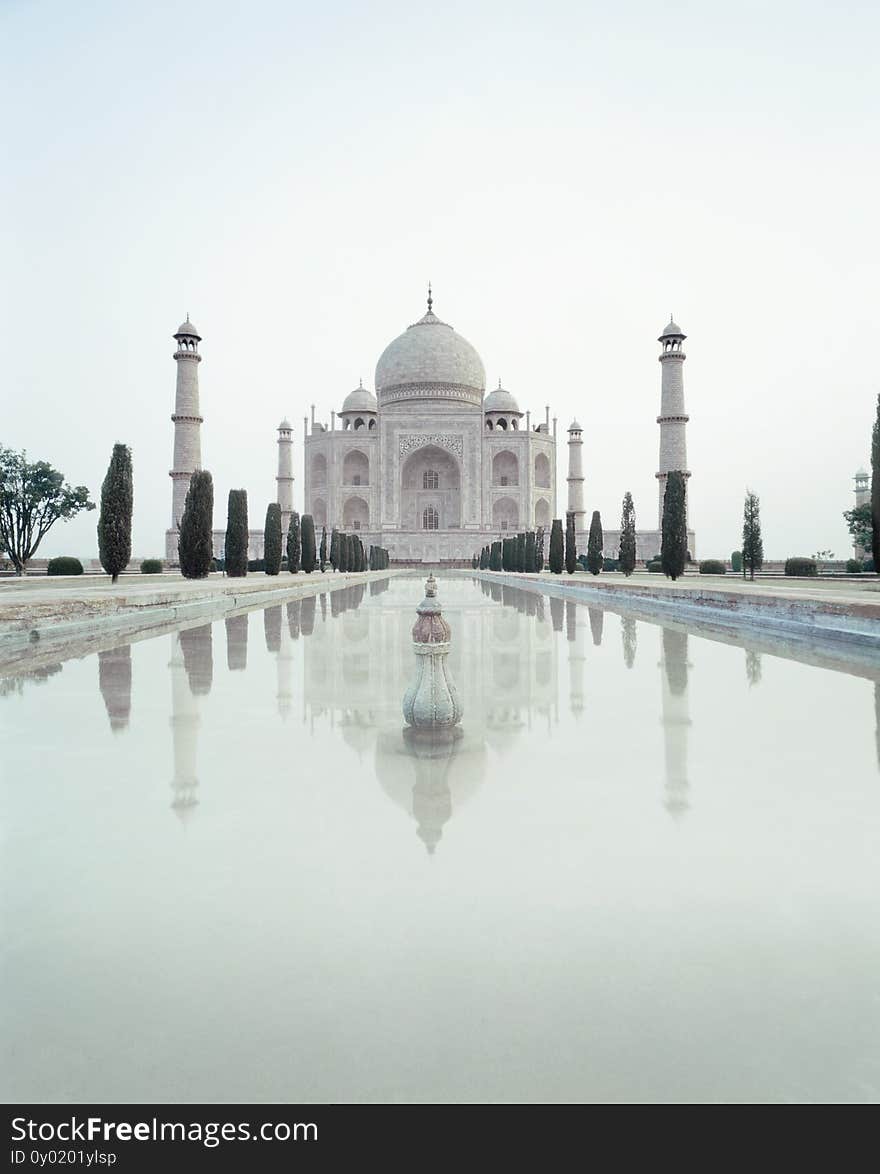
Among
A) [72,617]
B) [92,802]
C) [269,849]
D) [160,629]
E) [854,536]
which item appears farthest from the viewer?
[854,536]

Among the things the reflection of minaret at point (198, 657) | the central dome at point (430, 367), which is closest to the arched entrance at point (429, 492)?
the central dome at point (430, 367)

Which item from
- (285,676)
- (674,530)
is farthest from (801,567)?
(285,676)

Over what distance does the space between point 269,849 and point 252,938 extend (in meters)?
0.40

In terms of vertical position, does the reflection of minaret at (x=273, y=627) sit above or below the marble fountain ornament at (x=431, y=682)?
below

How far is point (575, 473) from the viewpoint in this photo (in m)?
41.9

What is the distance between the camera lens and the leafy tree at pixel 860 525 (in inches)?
1101

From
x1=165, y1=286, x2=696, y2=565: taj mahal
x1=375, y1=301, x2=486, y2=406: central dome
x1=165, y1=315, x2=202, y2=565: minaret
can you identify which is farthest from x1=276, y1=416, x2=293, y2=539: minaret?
x1=165, y1=315, x2=202, y2=565: minaret

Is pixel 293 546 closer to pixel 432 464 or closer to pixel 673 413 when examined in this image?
pixel 673 413

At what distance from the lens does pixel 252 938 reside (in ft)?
4.09

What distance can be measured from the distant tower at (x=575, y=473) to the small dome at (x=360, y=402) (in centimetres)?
1096

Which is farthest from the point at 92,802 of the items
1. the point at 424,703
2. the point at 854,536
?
the point at 854,536

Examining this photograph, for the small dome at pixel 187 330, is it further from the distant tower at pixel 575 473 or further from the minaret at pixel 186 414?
the distant tower at pixel 575 473
